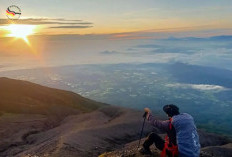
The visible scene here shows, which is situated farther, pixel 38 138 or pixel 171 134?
pixel 38 138

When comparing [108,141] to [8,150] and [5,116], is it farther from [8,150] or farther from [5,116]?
[5,116]

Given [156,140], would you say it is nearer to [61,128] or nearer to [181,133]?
[181,133]

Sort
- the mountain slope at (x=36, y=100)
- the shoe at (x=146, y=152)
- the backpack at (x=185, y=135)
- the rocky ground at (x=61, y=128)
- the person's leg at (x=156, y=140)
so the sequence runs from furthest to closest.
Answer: the mountain slope at (x=36, y=100) → the rocky ground at (x=61, y=128) → the shoe at (x=146, y=152) → the person's leg at (x=156, y=140) → the backpack at (x=185, y=135)

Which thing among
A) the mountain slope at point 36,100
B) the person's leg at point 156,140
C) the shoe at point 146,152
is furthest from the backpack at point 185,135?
the mountain slope at point 36,100

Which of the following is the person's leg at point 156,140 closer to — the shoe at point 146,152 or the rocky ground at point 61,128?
the shoe at point 146,152

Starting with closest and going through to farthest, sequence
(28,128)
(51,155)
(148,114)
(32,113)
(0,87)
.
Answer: (148,114), (51,155), (28,128), (32,113), (0,87)

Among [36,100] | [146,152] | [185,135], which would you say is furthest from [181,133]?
[36,100]

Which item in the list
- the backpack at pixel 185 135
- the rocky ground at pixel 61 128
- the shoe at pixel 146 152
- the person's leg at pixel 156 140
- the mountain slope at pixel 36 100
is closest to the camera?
the backpack at pixel 185 135

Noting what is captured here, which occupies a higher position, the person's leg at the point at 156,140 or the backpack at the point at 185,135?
the backpack at the point at 185,135

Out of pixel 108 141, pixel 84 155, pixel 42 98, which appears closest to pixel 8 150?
pixel 108 141

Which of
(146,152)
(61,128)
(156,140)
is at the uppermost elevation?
(156,140)

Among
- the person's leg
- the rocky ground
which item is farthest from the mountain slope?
the person's leg
